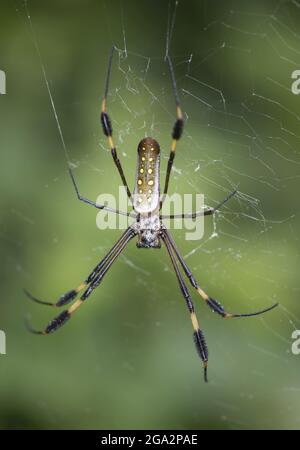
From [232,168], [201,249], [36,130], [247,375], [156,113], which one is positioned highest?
[36,130]

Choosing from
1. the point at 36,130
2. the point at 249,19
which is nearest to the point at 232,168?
the point at 249,19

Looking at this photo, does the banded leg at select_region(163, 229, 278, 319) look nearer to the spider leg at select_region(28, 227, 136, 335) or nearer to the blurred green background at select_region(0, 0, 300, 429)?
the spider leg at select_region(28, 227, 136, 335)

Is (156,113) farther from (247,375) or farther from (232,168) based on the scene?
(247,375)
